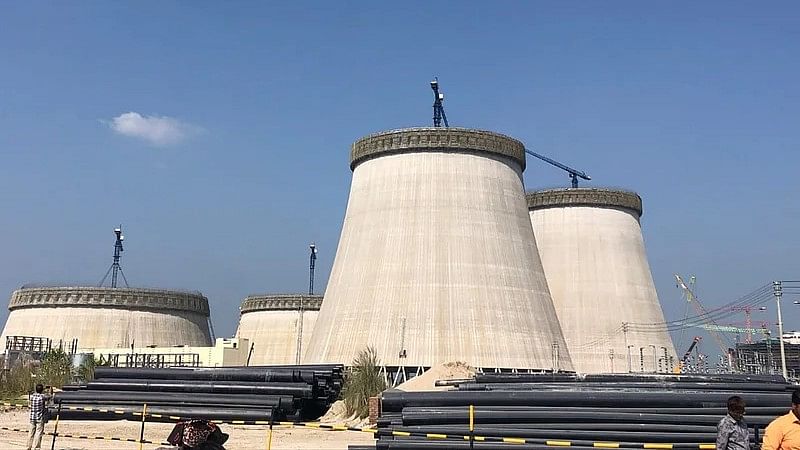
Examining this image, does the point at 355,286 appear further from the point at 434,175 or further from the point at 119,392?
the point at 119,392

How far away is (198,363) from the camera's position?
4097 centimetres

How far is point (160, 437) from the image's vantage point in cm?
1597

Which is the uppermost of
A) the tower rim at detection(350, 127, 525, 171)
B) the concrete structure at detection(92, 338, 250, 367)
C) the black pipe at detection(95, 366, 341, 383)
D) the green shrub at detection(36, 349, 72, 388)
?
the tower rim at detection(350, 127, 525, 171)

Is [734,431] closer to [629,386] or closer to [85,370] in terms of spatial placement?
[629,386]

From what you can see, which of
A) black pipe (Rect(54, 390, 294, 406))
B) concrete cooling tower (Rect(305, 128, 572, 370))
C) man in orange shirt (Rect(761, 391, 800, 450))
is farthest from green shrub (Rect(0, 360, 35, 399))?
man in orange shirt (Rect(761, 391, 800, 450))

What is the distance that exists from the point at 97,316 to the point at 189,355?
9.21 metres

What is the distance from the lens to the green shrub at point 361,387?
19.8 m

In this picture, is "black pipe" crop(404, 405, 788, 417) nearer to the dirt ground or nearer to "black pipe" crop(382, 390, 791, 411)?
"black pipe" crop(382, 390, 791, 411)

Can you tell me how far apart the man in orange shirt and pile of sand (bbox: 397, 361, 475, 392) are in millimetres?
13465

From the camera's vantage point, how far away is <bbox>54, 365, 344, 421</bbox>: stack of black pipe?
16.2 metres

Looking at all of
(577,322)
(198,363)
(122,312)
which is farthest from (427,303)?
(122,312)

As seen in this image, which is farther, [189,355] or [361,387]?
[189,355]

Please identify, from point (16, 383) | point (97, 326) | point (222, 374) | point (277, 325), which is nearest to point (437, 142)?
point (222, 374)

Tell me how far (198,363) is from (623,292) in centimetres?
2284
